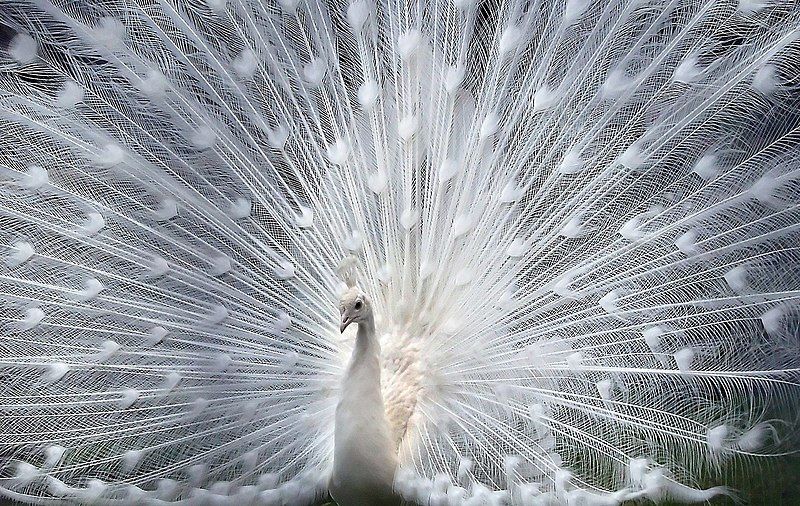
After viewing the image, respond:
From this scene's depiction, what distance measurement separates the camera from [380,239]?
290 centimetres

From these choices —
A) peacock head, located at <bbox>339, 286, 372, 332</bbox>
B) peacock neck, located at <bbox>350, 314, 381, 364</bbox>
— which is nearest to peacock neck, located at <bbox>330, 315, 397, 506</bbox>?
peacock neck, located at <bbox>350, 314, 381, 364</bbox>

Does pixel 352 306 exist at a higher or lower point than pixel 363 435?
higher

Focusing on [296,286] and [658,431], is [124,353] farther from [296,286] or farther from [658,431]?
[658,431]

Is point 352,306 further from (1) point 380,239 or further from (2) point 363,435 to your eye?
(1) point 380,239

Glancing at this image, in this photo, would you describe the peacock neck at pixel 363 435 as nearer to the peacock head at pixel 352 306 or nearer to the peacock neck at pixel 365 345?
the peacock neck at pixel 365 345

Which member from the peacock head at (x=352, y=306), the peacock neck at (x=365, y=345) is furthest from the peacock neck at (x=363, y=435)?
the peacock head at (x=352, y=306)

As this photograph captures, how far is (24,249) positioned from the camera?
2689mm

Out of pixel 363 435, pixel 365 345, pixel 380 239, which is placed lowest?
pixel 363 435

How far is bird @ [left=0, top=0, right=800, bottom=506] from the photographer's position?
2412mm

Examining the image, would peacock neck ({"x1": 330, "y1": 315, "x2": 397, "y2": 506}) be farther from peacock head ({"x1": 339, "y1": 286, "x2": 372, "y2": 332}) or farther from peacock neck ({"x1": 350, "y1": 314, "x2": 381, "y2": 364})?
peacock head ({"x1": 339, "y1": 286, "x2": 372, "y2": 332})

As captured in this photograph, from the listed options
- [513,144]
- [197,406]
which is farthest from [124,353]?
[513,144]

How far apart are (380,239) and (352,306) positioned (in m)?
0.55

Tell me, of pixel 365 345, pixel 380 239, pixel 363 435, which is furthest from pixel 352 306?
pixel 380 239

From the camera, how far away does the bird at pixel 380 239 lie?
2.41 metres
